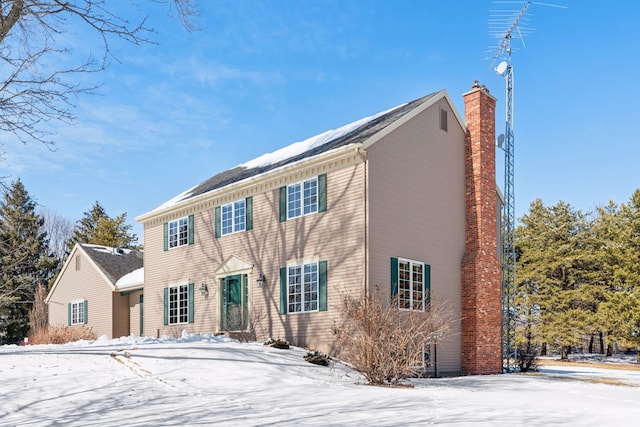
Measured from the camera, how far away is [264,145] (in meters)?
23.8

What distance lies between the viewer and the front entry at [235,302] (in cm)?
1788

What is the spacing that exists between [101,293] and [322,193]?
14715 mm

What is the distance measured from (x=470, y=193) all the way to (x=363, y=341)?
292 inches

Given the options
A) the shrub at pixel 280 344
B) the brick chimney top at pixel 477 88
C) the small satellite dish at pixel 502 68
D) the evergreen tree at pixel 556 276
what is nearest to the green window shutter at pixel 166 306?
the shrub at pixel 280 344

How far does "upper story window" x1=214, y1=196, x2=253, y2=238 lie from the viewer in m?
18.5

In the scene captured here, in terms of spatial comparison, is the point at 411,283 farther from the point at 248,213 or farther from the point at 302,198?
the point at 248,213

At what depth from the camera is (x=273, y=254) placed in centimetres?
1730

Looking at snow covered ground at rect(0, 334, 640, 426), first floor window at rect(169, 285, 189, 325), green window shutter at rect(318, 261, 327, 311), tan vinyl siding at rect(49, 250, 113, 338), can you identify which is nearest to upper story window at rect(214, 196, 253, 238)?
first floor window at rect(169, 285, 189, 325)

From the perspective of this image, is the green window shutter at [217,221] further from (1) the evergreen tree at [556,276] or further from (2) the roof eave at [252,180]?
(1) the evergreen tree at [556,276]

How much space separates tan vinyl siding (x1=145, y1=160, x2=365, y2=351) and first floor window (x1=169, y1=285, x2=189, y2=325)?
25cm

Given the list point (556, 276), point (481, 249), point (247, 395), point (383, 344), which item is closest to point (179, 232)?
point (481, 249)

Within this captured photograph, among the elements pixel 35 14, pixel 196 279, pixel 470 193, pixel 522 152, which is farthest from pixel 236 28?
pixel 522 152

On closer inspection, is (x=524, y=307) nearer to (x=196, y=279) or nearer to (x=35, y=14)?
(x=196, y=279)

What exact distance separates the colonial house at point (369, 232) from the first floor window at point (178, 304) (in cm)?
81
